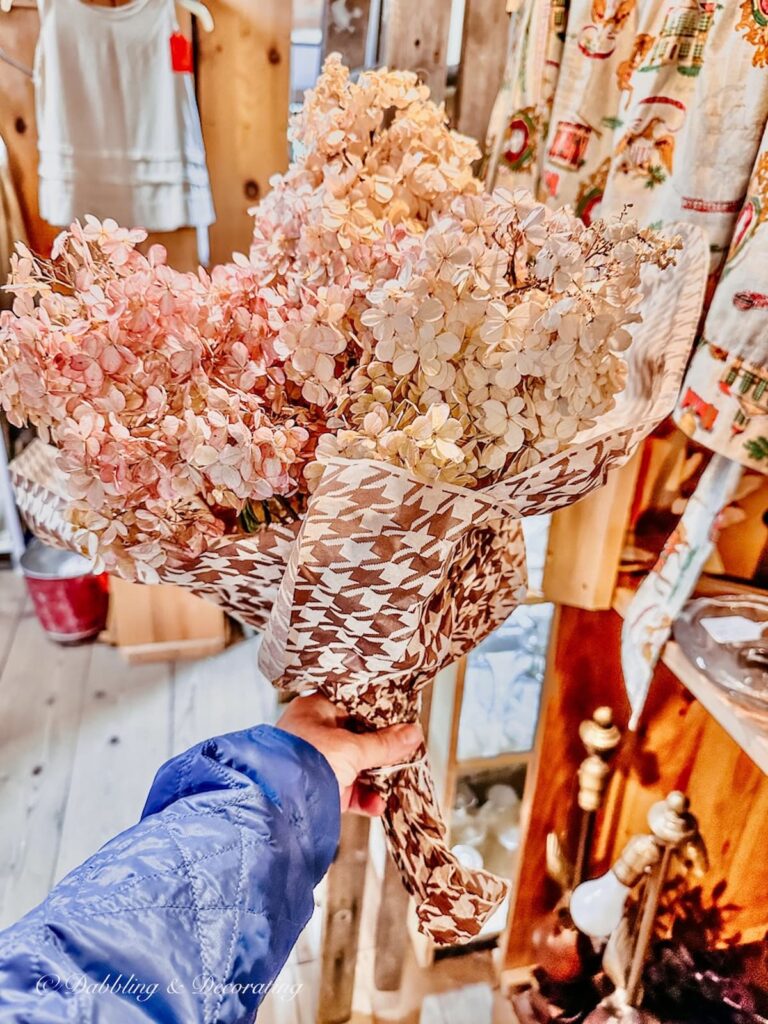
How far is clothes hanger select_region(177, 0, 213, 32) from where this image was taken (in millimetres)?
1108

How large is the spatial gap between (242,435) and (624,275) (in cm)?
28

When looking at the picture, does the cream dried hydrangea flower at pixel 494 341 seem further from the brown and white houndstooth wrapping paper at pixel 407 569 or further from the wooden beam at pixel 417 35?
the wooden beam at pixel 417 35

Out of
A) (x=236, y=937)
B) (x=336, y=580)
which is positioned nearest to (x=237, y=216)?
(x=336, y=580)

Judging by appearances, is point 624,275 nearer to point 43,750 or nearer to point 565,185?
point 565,185

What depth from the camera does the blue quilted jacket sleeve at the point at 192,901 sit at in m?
0.51

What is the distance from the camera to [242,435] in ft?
1.72

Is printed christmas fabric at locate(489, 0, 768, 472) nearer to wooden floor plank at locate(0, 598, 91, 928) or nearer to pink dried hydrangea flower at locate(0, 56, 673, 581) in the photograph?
pink dried hydrangea flower at locate(0, 56, 673, 581)

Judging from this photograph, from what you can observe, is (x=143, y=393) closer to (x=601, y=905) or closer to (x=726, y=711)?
(x=726, y=711)

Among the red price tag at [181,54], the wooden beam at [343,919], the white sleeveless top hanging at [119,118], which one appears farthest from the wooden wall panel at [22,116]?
the wooden beam at [343,919]

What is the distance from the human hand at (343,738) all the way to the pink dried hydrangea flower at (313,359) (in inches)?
9.0

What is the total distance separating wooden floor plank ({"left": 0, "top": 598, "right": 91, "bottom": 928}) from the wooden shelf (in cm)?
139

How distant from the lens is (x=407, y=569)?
0.56m

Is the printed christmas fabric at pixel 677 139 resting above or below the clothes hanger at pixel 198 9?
below

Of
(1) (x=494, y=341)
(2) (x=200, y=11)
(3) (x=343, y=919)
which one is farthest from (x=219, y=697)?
(1) (x=494, y=341)
